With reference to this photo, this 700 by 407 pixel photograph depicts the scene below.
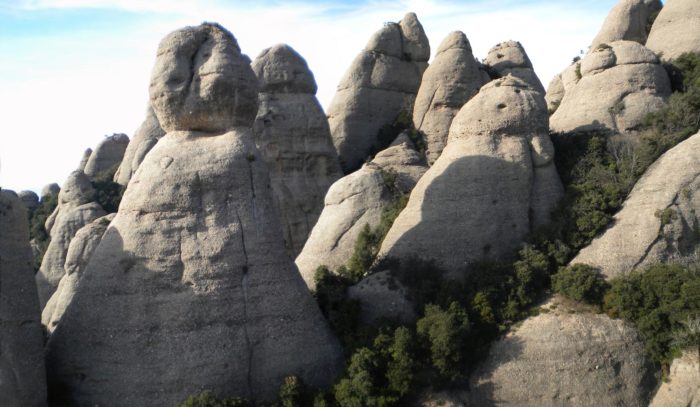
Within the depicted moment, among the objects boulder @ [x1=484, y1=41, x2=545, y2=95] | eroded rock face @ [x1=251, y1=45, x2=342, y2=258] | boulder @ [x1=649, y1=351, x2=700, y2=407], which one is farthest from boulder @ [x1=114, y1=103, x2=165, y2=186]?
boulder @ [x1=649, y1=351, x2=700, y2=407]

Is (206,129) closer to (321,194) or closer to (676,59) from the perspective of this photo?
(321,194)

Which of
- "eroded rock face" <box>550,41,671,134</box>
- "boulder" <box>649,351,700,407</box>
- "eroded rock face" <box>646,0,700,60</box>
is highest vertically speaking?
"eroded rock face" <box>646,0,700,60</box>

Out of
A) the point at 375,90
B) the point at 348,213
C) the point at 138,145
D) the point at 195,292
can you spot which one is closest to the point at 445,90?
the point at 375,90

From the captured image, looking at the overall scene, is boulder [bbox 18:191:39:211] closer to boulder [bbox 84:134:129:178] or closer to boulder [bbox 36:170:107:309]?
boulder [bbox 84:134:129:178]

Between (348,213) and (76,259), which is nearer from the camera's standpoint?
(348,213)

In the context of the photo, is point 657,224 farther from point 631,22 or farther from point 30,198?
point 30,198

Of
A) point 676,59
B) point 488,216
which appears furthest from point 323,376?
point 676,59

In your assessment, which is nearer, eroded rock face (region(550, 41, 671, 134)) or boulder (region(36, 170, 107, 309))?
eroded rock face (region(550, 41, 671, 134))
